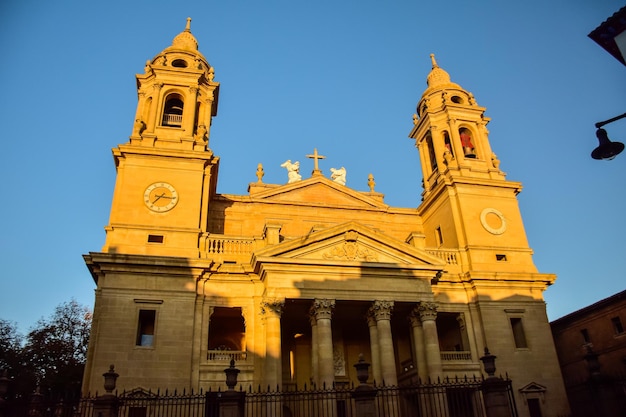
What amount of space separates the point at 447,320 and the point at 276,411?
1263 cm

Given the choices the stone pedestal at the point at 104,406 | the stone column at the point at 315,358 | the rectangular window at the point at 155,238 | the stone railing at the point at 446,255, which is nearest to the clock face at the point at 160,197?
the rectangular window at the point at 155,238

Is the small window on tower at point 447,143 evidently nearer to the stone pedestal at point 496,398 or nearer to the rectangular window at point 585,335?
the rectangular window at point 585,335

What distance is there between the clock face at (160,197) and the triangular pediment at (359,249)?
7067mm

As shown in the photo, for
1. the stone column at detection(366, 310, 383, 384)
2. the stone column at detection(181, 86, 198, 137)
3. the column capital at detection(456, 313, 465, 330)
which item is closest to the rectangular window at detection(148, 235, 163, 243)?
the stone column at detection(181, 86, 198, 137)

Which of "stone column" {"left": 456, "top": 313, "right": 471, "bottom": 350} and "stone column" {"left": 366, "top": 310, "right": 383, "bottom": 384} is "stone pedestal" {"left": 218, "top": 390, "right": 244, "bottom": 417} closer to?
"stone column" {"left": 366, "top": 310, "right": 383, "bottom": 384}

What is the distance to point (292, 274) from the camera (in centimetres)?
2444

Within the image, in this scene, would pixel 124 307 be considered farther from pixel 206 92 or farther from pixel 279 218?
pixel 206 92

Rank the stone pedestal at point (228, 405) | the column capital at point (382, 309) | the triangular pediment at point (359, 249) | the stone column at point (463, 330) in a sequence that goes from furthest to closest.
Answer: the stone column at point (463, 330) < the triangular pediment at point (359, 249) < the column capital at point (382, 309) < the stone pedestal at point (228, 405)

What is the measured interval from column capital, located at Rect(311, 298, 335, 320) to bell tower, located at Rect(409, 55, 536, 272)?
8.93 meters

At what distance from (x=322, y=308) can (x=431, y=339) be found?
18.4 ft

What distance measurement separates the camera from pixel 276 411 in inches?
840

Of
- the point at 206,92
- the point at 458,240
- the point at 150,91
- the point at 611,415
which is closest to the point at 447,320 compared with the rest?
the point at 458,240

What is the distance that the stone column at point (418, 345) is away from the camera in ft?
81.0

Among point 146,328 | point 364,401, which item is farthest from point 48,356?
point 364,401
